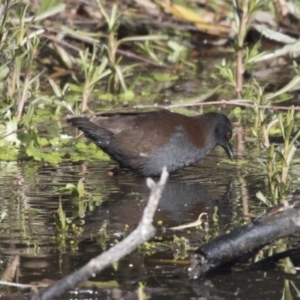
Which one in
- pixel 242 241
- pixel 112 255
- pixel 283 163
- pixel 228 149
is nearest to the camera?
pixel 112 255

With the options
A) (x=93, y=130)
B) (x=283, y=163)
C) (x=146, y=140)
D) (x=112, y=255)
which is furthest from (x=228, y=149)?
(x=112, y=255)

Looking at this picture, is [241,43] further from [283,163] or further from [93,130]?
[283,163]

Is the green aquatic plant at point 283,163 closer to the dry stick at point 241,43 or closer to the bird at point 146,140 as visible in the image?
the bird at point 146,140

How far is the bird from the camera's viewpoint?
725 centimetres

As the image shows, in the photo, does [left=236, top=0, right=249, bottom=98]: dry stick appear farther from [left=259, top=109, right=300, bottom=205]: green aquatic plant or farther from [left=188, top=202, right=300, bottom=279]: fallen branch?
[left=188, top=202, right=300, bottom=279]: fallen branch

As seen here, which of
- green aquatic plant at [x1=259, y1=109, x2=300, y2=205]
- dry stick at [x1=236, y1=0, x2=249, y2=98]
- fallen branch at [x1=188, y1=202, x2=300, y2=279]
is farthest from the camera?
dry stick at [x1=236, y1=0, x2=249, y2=98]

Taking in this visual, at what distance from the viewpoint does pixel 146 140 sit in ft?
24.0

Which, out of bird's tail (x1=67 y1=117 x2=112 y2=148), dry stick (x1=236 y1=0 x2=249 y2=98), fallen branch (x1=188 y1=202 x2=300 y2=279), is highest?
dry stick (x1=236 y1=0 x2=249 y2=98)

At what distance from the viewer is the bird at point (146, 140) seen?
7254 millimetres

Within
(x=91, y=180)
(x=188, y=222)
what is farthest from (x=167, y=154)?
(x=188, y=222)

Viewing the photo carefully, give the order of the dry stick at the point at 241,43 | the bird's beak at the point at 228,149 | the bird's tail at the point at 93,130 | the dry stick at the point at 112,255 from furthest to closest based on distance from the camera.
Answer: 1. the dry stick at the point at 241,43
2. the bird's beak at the point at 228,149
3. the bird's tail at the point at 93,130
4. the dry stick at the point at 112,255

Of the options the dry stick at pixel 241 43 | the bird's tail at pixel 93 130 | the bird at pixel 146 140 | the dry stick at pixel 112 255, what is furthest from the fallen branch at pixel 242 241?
the dry stick at pixel 241 43

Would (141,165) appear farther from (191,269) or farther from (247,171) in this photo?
(191,269)

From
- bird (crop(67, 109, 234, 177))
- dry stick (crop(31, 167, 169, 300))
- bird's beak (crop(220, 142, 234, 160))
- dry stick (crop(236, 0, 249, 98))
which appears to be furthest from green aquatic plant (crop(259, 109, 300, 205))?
dry stick (crop(236, 0, 249, 98))
